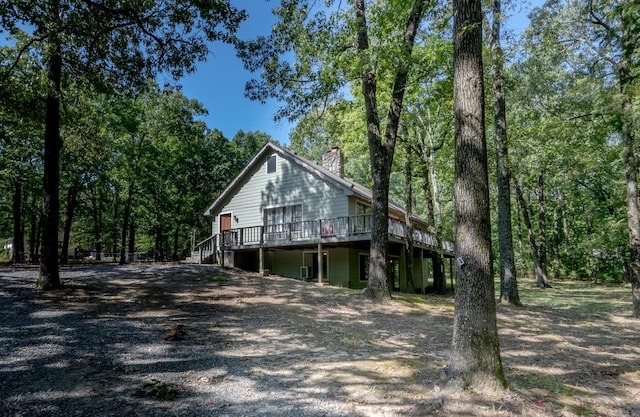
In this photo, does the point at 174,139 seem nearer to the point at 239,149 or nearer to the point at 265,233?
the point at 239,149

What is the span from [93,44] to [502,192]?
1286 centimetres

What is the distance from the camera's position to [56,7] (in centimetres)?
896

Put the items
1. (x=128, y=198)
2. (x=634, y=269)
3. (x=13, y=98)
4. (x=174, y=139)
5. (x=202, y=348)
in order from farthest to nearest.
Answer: (x=174, y=139)
(x=128, y=198)
(x=634, y=269)
(x=13, y=98)
(x=202, y=348)

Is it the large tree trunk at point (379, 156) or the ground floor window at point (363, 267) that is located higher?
the large tree trunk at point (379, 156)

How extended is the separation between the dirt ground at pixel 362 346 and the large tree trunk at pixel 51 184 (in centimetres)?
71

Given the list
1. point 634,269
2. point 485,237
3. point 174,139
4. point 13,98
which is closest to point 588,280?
point 634,269

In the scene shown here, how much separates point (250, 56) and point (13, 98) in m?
6.82

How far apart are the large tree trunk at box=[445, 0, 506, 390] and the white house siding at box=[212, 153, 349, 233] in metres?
13.4

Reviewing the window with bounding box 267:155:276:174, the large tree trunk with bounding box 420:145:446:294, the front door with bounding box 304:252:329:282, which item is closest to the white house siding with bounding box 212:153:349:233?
the window with bounding box 267:155:276:174

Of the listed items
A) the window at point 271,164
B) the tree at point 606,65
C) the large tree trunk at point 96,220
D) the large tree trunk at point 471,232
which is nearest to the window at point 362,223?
the window at point 271,164

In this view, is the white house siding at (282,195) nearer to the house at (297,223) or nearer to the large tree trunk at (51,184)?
the house at (297,223)

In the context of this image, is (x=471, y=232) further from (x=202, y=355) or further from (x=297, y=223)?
(x=297, y=223)

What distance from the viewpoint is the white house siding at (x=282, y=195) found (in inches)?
738

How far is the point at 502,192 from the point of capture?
39.5 ft
